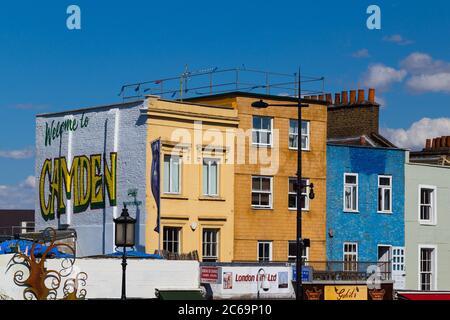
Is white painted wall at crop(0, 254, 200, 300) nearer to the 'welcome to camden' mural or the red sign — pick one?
the red sign

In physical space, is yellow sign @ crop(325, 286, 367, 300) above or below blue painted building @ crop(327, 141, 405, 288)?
below

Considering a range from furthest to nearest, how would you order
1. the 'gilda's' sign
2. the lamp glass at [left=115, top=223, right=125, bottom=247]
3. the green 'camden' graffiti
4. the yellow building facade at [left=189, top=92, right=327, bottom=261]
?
the green 'camden' graffiti, the yellow building facade at [left=189, top=92, right=327, bottom=261], the 'gilda's' sign, the lamp glass at [left=115, top=223, right=125, bottom=247]

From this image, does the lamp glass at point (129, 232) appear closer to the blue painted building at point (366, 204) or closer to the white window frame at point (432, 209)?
the blue painted building at point (366, 204)

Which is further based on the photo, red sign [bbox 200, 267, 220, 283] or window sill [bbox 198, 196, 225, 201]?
window sill [bbox 198, 196, 225, 201]

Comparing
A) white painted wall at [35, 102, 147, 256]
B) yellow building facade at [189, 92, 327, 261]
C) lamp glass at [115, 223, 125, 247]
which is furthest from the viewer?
yellow building facade at [189, 92, 327, 261]

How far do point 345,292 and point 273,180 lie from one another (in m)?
6.17

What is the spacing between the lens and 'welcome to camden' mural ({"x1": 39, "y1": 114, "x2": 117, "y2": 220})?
44.3 m

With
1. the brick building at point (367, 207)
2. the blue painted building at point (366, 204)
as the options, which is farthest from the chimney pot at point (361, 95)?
the blue painted building at point (366, 204)

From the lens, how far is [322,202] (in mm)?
46969

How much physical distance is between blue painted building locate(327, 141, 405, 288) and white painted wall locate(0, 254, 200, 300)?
11.8 metres

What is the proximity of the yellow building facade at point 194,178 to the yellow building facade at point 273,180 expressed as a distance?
0.59 metres

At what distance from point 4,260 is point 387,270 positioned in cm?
2004

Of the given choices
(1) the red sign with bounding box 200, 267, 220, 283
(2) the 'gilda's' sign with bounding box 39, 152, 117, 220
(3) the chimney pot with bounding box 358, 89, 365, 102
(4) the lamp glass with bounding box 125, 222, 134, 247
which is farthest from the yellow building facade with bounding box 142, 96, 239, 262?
(4) the lamp glass with bounding box 125, 222, 134, 247
